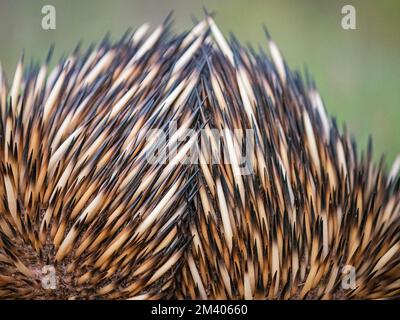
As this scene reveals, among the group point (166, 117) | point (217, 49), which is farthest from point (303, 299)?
point (217, 49)

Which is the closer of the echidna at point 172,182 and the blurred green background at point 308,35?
the echidna at point 172,182

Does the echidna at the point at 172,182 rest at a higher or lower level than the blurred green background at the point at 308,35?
lower

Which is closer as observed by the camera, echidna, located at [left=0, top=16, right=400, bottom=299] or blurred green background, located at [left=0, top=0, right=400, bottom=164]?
echidna, located at [left=0, top=16, right=400, bottom=299]

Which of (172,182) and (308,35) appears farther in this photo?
(308,35)

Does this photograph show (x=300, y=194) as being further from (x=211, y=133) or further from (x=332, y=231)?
(x=211, y=133)

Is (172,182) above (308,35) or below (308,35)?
below
